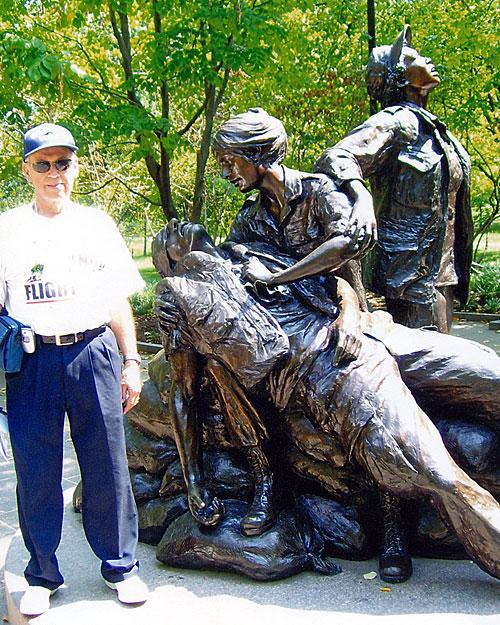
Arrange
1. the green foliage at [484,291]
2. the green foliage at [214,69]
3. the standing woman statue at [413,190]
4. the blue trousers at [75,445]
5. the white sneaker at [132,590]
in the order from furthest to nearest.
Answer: the green foliage at [484,291], the green foliage at [214,69], the standing woman statue at [413,190], the white sneaker at [132,590], the blue trousers at [75,445]

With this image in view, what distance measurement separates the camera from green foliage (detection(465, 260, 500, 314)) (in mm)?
12457

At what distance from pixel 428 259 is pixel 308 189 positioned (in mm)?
1330

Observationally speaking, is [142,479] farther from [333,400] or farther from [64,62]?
[64,62]

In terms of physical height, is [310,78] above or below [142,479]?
above

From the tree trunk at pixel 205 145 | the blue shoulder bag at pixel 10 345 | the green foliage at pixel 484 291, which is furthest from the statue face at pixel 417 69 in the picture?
the green foliage at pixel 484 291

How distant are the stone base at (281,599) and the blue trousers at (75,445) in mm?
150

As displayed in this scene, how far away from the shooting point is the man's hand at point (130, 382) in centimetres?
310

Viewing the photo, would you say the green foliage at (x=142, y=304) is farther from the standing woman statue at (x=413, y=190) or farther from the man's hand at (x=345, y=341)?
the man's hand at (x=345, y=341)

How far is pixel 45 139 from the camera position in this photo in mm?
2836

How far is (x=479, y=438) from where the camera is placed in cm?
335

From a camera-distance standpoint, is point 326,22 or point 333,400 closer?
point 333,400

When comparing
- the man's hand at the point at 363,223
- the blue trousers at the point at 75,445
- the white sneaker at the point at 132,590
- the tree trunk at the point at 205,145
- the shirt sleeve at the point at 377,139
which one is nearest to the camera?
the blue trousers at the point at 75,445

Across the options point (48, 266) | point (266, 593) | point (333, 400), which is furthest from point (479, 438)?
point (48, 266)

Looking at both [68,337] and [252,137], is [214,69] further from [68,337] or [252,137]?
[68,337]
